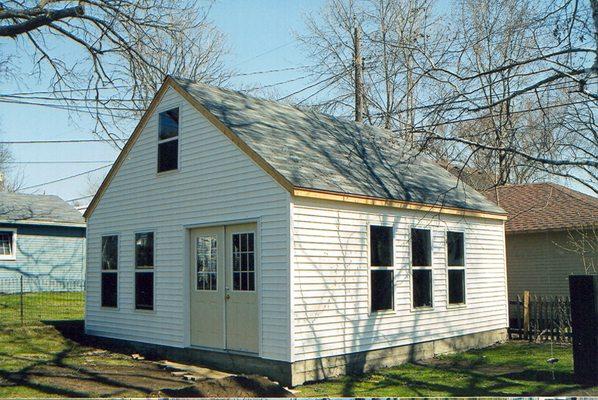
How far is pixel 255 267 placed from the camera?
1244cm

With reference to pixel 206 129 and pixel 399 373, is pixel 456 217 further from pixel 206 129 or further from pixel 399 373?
pixel 206 129

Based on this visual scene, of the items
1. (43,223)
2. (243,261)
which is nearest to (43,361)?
(243,261)

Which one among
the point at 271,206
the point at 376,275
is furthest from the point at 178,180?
Result: the point at 376,275

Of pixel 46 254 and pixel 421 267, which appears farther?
pixel 46 254

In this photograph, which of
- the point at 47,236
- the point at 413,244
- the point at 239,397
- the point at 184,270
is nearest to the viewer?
the point at 239,397

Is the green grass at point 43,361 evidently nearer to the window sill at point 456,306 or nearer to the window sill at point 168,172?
the window sill at point 168,172

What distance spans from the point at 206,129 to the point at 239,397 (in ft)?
19.3

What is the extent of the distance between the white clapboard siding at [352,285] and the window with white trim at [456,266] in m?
0.18

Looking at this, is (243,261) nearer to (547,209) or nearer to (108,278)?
(108,278)

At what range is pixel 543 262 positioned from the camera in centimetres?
2388

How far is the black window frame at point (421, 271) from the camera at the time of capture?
48.4 ft

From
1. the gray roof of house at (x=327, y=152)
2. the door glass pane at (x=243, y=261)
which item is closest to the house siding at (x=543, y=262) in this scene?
the gray roof of house at (x=327, y=152)

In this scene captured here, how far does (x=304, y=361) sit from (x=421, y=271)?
458 centimetres

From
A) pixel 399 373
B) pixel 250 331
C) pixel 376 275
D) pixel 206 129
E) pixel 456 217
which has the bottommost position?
pixel 399 373
